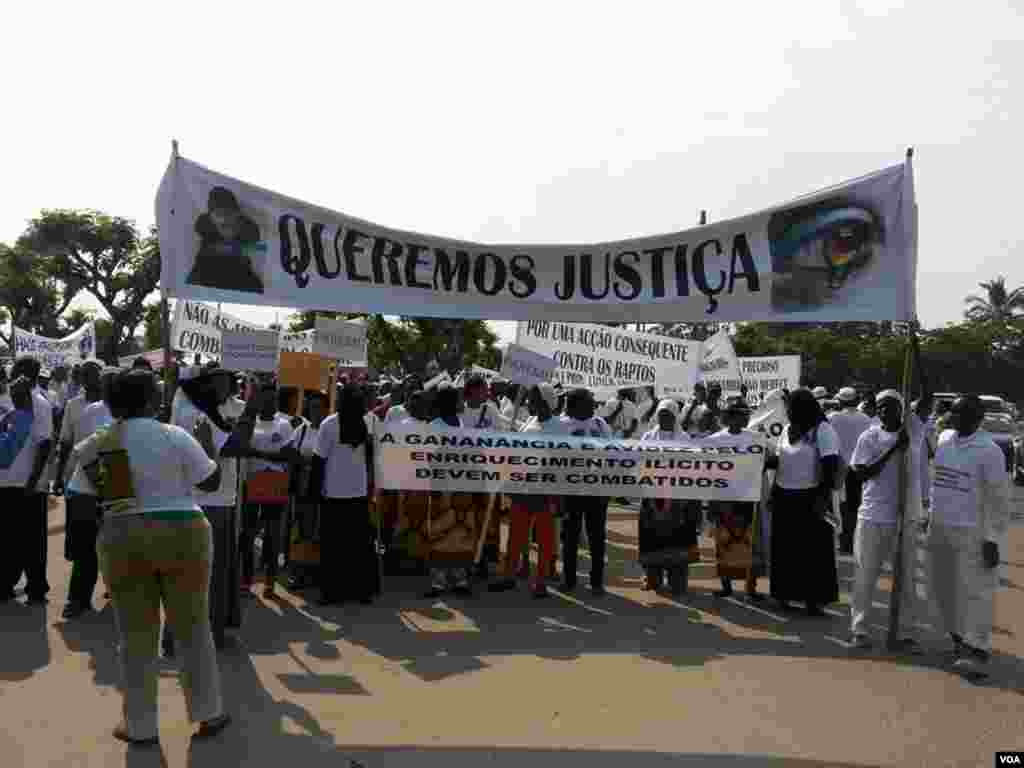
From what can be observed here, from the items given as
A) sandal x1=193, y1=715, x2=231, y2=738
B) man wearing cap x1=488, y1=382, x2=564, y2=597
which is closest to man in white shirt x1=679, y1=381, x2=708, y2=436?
man wearing cap x1=488, y1=382, x2=564, y2=597

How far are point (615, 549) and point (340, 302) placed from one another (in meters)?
5.19

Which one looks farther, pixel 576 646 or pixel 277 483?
pixel 277 483

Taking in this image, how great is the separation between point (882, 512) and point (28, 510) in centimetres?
653

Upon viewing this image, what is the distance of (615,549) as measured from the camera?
11.0 m

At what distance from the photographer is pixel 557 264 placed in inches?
295

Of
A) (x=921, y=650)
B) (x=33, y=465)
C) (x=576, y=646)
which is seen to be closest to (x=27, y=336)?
(x=33, y=465)

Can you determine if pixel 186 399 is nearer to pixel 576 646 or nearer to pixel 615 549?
pixel 576 646

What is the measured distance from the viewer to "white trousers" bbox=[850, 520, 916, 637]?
22.6 feet

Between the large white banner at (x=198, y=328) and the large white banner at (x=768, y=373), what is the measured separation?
886cm

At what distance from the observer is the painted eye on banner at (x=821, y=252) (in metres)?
7.06

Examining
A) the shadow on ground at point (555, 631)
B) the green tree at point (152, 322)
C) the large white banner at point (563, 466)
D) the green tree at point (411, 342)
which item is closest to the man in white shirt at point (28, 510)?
the shadow on ground at point (555, 631)

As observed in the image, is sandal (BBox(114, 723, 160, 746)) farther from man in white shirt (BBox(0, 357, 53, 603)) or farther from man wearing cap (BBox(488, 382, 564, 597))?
man wearing cap (BBox(488, 382, 564, 597))

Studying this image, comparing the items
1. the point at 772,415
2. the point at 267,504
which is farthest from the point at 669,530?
the point at 772,415

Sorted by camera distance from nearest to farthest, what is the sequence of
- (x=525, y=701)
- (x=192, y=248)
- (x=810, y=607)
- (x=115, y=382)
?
(x=115, y=382) < (x=525, y=701) < (x=192, y=248) < (x=810, y=607)
